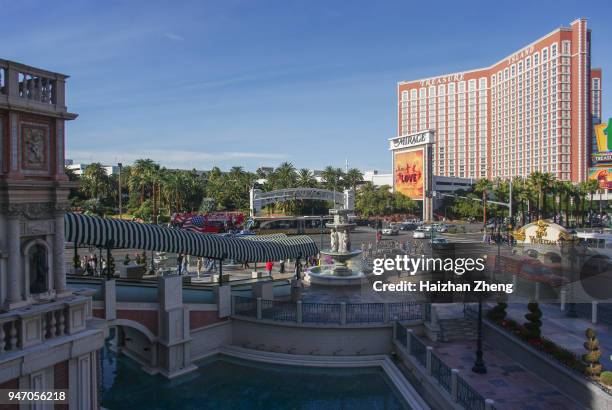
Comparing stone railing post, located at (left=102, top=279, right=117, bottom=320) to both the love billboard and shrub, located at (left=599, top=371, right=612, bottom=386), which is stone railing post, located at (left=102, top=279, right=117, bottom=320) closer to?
shrub, located at (left=599, top=371, right=612, bottom=386)

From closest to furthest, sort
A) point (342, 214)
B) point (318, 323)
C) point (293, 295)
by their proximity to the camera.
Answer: point (318, 323), point (293, 295), point (342, 214)

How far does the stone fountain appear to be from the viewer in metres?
26.6

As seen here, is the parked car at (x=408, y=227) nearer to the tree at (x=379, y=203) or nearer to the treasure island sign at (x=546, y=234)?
the tree at (x=379, y=203)

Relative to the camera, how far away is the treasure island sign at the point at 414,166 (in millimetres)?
93125

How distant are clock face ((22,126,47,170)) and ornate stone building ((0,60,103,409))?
0.07 feet

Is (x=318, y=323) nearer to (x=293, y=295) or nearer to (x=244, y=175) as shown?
(x=293, y=295)

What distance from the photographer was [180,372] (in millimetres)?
17500

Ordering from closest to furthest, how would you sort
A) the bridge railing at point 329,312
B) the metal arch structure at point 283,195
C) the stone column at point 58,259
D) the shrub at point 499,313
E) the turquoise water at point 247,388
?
the stone column at point 58,259 < the turquoise water at point 247,388 < the shrub at point 499,313 < the bridge railing at point 329,312 < the metal arch structure at point 283,195

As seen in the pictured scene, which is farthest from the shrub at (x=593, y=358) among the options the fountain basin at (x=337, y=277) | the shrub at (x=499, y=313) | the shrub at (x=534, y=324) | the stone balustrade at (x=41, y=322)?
the fountain basin at (x=337, y=277)

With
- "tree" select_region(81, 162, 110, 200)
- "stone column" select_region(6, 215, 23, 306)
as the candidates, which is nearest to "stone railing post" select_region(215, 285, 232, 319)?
"stone column" select_region(6, 215, 23, 306)

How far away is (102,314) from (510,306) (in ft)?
62.3

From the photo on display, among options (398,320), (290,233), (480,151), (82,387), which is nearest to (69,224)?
(82,387)

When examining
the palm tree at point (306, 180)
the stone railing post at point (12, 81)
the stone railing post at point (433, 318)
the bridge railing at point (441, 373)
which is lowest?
the bridge railing at point (441, 373)

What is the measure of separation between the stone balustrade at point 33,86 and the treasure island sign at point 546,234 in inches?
1466
